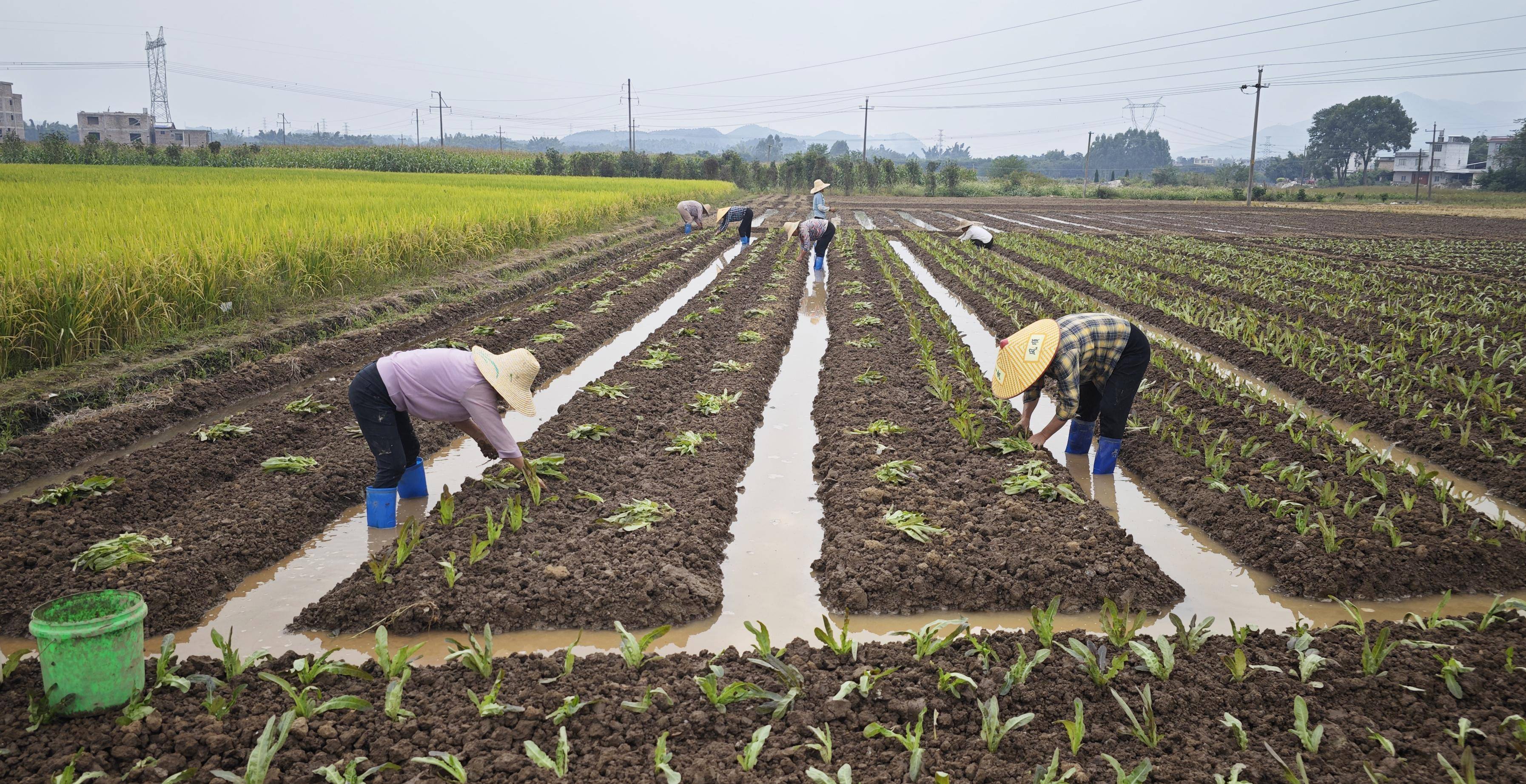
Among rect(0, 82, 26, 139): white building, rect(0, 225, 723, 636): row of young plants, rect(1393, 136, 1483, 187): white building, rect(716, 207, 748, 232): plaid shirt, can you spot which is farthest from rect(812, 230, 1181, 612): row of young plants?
rect(0, 82, 26, 139): white building

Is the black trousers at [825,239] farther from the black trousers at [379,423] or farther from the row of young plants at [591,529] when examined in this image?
the black trousers at [379,423]

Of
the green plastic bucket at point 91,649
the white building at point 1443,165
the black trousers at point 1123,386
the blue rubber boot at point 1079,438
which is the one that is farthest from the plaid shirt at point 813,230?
the white building at point 1443,165

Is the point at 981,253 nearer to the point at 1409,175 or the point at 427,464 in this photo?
the point at 427,464

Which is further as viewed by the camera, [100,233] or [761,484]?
[100,233]

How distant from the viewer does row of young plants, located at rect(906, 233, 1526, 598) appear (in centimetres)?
448

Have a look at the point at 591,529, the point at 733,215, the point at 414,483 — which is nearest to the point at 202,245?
the point at 414,483

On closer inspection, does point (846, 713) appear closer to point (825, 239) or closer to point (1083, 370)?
point (1083, 370)

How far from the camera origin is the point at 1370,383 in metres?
7.73

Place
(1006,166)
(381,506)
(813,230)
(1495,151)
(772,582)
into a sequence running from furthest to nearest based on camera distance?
(1495,151)
(1006,166)
(813,230)
(381,506)
(772,582)

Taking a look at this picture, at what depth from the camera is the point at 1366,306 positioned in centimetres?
1134

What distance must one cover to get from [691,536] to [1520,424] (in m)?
6.36

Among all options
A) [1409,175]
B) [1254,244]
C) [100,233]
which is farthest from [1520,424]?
[1409,175]

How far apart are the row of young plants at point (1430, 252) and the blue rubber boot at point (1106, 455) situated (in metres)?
13.4

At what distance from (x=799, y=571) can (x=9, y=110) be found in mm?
93252
